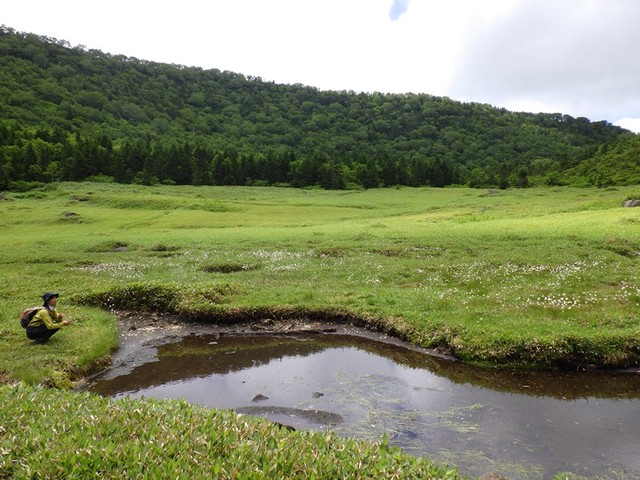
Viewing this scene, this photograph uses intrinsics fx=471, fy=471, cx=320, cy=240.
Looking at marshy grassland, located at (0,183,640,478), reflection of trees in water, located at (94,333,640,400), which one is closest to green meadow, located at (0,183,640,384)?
marshy grassland, located at (0,183,640,478)

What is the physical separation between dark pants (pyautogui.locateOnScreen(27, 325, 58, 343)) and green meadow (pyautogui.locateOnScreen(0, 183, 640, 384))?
0.45 m

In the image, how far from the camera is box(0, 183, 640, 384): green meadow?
1630cm

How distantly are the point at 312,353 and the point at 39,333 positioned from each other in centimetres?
995

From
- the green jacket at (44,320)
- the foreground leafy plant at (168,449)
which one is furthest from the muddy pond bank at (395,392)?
the foreground leafy plant at (168,449)

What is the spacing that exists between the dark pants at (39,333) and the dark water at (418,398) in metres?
3.19

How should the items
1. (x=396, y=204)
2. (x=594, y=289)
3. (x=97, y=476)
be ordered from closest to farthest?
1. (x=97, y=476)
2. (x=594, y=289)
3. (x=396, y=204)

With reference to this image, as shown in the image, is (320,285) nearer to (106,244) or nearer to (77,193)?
(106,244)

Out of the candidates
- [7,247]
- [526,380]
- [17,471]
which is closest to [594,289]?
[526,380]

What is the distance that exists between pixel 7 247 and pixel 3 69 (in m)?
198

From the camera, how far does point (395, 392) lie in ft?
45.3

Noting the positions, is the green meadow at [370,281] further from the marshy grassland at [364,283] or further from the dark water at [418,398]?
the dark water at [418,398]

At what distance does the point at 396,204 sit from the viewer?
257 ft

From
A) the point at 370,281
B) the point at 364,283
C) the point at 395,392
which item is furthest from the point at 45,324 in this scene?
the point at 370,281

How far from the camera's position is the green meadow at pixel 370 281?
1630cm
